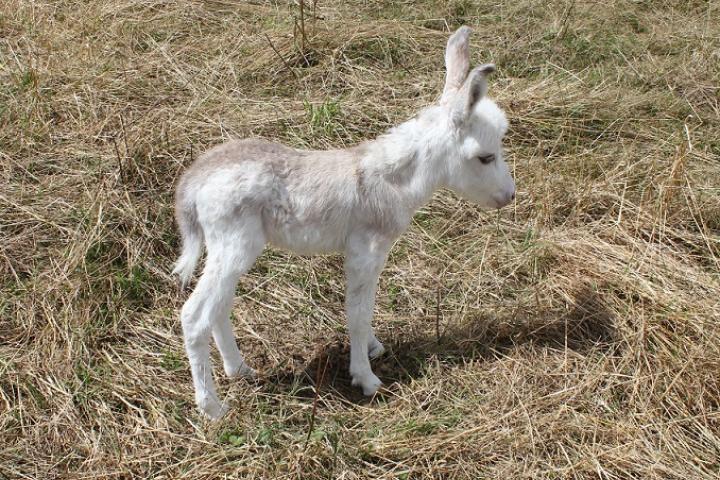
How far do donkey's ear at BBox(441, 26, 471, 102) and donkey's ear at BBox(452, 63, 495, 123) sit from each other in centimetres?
20

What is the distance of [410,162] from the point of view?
4.05 metres

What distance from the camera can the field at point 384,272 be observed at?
3.77 m

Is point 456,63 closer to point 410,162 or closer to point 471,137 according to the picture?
point 471,137

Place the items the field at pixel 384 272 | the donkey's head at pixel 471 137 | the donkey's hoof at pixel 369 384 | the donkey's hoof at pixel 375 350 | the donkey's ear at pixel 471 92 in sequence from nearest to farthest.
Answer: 1. the donkey's ear at pixel 471 92
2. the field at pixel 384 272
3. the donkey's head at pixel 471 137
4. the donkey's hoof at pixel 369 384
5. the donkey's hoof at pixel 375 350

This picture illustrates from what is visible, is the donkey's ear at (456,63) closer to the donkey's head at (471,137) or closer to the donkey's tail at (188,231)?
the donkey's head at (471,137)

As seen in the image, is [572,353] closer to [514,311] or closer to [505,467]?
[514,311]

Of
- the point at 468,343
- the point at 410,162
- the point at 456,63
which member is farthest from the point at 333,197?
the point at 468,343

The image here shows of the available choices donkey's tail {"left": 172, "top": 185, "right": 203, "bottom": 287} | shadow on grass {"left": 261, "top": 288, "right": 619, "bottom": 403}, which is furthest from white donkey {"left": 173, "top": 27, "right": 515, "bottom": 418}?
shadow on grass {"left": 261, "top": 288, "right": 619, "bottom": 403}

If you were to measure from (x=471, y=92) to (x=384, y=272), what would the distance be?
1.79 metres

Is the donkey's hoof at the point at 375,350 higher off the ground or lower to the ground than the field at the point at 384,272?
lower

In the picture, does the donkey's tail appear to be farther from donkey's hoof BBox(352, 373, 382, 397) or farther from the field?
donkey's hoof BBox(352, 373, 382, 397)

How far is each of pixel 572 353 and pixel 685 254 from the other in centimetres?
124

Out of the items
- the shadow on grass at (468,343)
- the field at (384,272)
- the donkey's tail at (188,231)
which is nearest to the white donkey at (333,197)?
the donkey's tail at (188,231)

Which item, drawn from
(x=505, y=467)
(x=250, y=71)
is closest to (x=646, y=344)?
(x=505, y=467)
